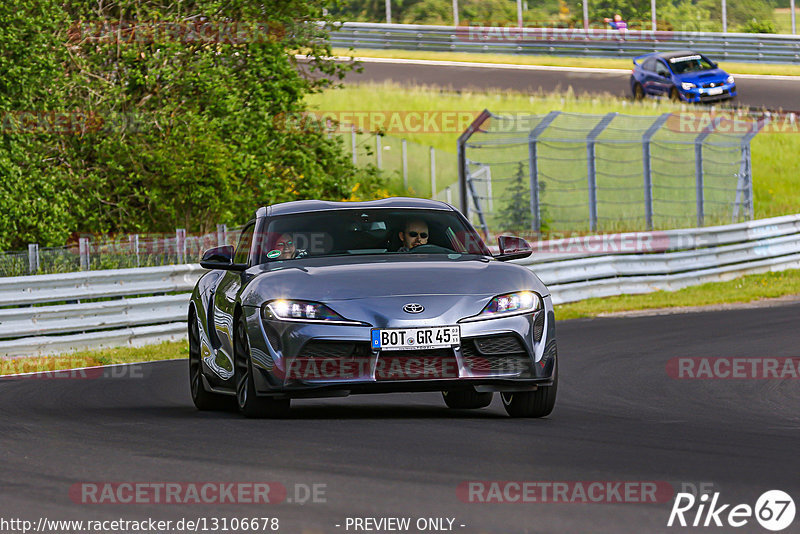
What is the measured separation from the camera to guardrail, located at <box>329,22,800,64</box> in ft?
169

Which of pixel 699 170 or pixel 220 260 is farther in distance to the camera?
pixel 699 170

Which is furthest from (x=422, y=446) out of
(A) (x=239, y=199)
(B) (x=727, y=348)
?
(A) (x=239, y=199)

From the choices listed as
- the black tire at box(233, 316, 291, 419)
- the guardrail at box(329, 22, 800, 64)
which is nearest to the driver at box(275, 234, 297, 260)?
the black tire at box(233, 316, 291, 419)

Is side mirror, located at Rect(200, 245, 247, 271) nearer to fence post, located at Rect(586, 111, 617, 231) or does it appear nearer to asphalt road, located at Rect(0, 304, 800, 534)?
asphalt road, located at Rect(0, 304, 800, 534)

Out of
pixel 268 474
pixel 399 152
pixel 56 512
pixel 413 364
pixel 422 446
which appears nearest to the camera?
pixel 56 512

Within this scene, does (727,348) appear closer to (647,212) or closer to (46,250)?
(46,250)

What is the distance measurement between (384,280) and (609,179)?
96.9 ft

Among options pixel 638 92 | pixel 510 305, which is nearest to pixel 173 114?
pixel 510 305

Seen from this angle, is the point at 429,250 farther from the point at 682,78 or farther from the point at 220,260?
the point at 682,78

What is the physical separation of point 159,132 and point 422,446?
18738 millimetres

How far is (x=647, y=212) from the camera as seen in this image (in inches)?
1089

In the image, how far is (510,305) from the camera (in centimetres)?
861

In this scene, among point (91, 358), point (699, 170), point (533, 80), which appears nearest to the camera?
point (91, 358)

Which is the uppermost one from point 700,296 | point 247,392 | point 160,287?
point 247,392
